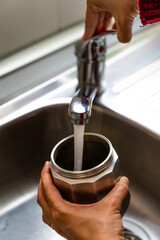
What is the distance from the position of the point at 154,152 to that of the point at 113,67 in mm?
234

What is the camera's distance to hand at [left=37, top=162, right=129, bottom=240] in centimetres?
40

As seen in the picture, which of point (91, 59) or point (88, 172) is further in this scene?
point (91, 59)

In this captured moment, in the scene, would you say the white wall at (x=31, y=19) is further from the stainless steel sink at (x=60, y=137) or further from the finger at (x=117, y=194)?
the finger at (x=117, y=194)

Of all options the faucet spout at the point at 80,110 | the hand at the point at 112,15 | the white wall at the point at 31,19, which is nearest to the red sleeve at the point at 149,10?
the hand at the point at 112,15

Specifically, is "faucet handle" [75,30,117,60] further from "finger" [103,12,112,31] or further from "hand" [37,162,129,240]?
"hand" [37,162,129,240]

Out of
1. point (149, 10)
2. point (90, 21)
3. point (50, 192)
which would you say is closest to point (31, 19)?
point (90, 21)

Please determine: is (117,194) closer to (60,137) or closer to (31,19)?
(60,137)

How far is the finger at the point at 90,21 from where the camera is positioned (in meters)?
0.58

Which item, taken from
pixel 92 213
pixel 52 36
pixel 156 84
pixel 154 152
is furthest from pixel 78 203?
pixel 52 36

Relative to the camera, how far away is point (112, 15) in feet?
1.83

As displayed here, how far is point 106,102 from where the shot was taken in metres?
0.61

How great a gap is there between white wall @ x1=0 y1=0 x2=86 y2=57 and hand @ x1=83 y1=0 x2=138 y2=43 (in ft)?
0.50

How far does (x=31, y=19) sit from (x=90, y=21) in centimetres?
16

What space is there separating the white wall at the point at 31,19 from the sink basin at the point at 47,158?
0.53 ft
